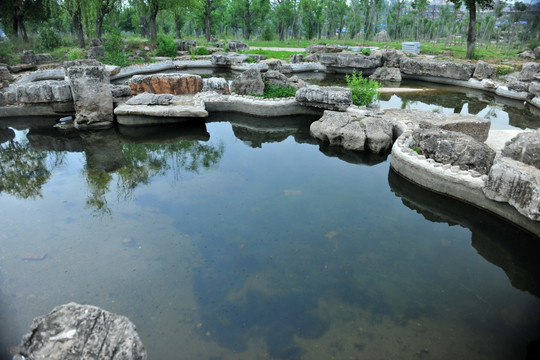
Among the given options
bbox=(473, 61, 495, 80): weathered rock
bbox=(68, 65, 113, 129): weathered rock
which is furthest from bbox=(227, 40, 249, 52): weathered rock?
bbox=(68, 65, 113, 129): weathered rock

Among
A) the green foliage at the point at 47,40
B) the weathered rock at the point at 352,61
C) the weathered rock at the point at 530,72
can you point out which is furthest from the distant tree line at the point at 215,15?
the weathered rock at the point at 530,72

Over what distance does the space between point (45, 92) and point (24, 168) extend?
435cm

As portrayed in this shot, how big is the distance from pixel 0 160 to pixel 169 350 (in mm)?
8777

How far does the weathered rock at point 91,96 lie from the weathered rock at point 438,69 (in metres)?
17.5

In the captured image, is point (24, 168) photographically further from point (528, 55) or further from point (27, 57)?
point (528, 55)

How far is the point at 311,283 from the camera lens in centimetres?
546

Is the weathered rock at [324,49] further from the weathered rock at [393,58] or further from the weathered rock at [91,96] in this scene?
the weathered rock at [91,96]

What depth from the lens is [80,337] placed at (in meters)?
2.88

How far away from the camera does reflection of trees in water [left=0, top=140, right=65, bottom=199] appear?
8.37m


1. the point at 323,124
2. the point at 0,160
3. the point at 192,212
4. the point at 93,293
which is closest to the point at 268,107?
the point at 323,124

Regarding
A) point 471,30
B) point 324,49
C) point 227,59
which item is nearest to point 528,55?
point 471,30

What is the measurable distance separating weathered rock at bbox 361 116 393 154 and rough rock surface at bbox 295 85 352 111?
156cm

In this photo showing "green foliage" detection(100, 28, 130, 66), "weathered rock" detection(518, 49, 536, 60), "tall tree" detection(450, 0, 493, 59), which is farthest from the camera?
"weathered rock" detection(518, 49, 536, 60)

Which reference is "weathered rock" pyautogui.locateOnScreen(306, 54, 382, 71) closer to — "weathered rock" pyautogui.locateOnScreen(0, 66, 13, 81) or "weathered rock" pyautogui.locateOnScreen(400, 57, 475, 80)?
"weathered rock" pyautogui.locateOnScreen(400, 57, 475, 80)
